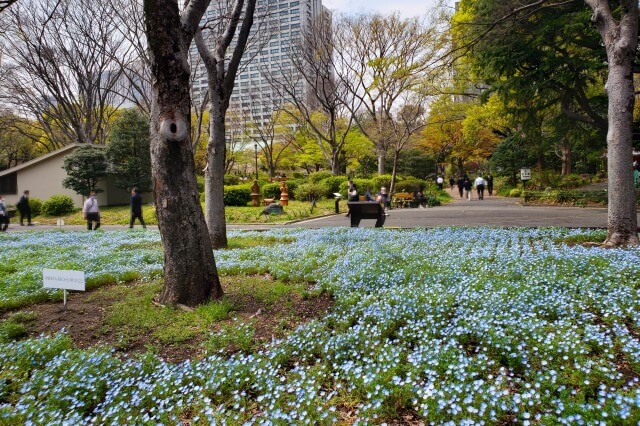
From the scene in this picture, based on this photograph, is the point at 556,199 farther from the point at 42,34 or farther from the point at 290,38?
the point at 42,34

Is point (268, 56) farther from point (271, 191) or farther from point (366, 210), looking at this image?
point (366, 210)

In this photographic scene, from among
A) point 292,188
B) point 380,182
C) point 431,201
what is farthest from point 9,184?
point 431,201

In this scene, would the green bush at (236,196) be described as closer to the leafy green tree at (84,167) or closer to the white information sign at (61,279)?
the leafy green tree at (84,167)

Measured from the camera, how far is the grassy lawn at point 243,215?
56.6ft

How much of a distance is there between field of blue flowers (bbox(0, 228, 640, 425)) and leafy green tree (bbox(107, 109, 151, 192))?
21581 millimetres

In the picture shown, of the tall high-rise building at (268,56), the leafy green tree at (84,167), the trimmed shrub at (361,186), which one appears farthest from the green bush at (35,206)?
the trimmed shrub at (361,186)

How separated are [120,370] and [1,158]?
45.8 m

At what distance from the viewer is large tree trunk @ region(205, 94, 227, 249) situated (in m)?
7.75

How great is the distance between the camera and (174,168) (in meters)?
4.17

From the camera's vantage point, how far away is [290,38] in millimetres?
23469

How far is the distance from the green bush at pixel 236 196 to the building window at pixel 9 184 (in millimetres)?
16503

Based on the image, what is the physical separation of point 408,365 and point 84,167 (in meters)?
26.4

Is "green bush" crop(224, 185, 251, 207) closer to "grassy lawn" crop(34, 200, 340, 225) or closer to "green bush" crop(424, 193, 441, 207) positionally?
"grassy lawn" crop(34, 200, 340, 225)

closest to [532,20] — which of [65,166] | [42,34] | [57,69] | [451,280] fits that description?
[451,280]
